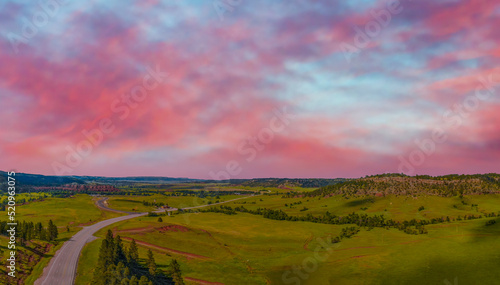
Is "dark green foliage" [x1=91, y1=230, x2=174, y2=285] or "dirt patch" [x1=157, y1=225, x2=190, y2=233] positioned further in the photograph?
"dirt patch" [x1=157, y1=225, x2=190, y2=233]

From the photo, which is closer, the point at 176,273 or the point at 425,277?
the point at 176,273

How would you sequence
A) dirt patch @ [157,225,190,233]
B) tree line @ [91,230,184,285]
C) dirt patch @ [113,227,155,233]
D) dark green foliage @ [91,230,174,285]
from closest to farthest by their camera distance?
dark green foliage @ [91,230,174,285] → tree line @ [91,230,184,285] → dirt patch @ [113,227,155,233] → dirt patch @ [157,225,190,233]

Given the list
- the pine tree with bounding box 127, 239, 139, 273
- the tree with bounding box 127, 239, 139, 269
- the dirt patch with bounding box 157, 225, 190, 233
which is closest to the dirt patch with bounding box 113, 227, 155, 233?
the dirt patch with bounding box 157, 225, 190, 233

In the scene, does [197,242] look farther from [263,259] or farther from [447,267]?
[447,267]

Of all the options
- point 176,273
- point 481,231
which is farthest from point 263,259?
point 481,231

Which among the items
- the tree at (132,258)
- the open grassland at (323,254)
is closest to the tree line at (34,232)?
the open grassland at (323,254)

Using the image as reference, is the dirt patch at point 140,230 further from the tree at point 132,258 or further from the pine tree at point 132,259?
the pine tree at point 132,259

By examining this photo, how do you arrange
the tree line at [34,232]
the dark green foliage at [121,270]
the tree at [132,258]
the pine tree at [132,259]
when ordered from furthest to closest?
the tree line at [34,232] → the tree at [132,258] → the pine tree at [132,259] → the dark green foliage at [121,270]

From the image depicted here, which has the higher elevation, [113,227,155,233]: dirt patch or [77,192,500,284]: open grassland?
[113,227,155,233]: dirt patch

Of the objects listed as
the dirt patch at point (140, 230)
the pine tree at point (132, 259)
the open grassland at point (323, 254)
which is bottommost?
the open grassland at point (323, 254)

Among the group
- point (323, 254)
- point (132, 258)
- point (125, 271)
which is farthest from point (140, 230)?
point (323, 254)

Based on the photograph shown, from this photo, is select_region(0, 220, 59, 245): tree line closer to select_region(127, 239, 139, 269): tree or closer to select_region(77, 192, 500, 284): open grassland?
select_region(77, 192, 500, 284): open grassland
